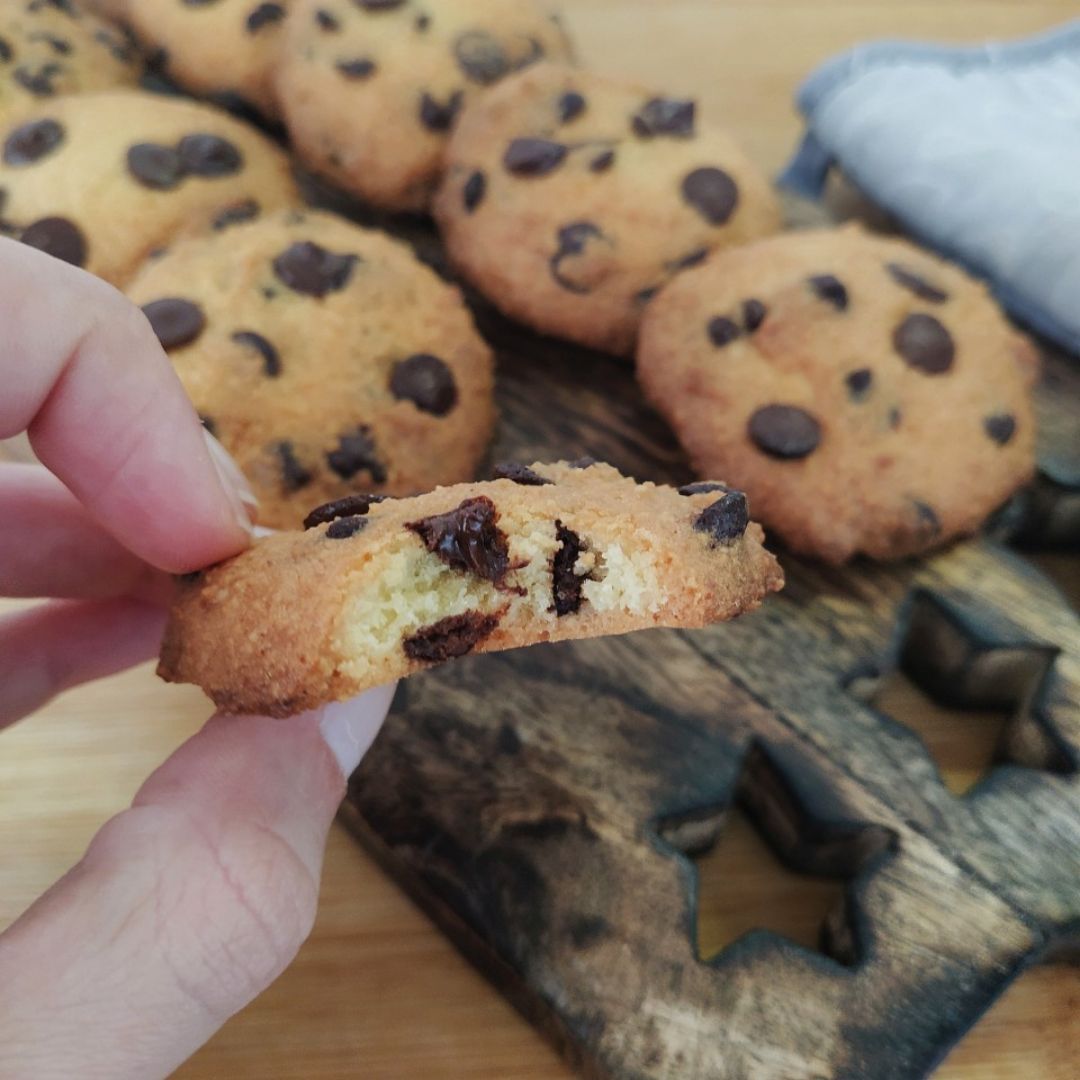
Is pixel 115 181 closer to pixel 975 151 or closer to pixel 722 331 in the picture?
pixel 722 331

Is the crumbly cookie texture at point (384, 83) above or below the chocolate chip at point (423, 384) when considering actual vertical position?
above

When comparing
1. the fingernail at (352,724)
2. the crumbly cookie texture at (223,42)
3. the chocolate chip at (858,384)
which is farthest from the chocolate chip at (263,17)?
the fingernail at (352,724)

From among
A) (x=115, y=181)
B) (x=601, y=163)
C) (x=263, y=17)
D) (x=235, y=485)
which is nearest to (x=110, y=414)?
(x=235, y=485)

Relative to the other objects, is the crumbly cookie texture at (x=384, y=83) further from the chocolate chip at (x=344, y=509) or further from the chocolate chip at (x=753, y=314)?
the chocolate chip at (x=344, y=509)

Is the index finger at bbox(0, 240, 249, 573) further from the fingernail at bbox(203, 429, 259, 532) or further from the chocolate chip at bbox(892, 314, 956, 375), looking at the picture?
the chocolate chip at bbox(892, 314, 956, 375)

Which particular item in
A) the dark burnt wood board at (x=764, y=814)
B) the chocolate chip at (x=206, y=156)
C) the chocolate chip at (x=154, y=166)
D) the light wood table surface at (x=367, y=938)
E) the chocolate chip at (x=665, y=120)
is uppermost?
the chocolate chip at (x=665, y=120)

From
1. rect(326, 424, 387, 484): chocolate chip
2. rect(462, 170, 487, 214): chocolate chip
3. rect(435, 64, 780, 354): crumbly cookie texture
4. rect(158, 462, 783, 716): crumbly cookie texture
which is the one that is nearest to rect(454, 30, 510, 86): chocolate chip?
rect(435, 64, 780, 354): crumbly cookie texture
